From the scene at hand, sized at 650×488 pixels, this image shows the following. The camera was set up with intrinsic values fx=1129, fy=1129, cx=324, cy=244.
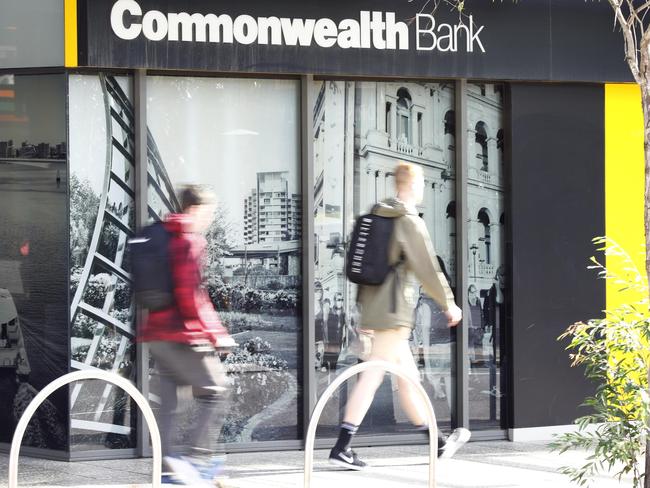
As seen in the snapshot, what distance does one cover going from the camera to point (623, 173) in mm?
9641

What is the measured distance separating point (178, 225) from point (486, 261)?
3.98 m

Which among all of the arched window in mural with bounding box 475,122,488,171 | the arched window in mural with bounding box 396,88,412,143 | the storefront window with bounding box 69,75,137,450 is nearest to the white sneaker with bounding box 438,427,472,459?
the storefront window with bounding box 69,75,137,450

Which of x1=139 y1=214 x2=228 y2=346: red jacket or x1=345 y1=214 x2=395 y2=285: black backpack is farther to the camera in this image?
x1=345 y1=214 x2=395 y2=285: black backpack

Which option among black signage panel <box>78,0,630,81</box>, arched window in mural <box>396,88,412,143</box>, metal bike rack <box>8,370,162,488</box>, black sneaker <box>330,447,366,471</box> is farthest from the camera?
arched window in mural <box>396,88,412,143</box>

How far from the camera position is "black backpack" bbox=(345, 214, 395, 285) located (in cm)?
721

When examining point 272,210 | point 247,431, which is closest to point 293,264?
point 272,210

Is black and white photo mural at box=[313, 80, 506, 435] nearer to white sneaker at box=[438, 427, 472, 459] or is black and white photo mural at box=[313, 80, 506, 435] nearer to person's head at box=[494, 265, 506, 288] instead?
person's head at box=[494, 265, 506, 288]

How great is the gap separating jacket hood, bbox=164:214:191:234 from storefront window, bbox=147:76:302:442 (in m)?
2.82

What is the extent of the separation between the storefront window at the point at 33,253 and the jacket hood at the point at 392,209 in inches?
104

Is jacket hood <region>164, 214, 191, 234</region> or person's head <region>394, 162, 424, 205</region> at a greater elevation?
person's head <region>394, 162, 424, 205</region>

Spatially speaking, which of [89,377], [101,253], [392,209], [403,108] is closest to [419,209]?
[403,108]

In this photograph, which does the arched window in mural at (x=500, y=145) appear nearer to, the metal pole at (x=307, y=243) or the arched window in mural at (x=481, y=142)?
the arched window in mural at (x=481, y=142)

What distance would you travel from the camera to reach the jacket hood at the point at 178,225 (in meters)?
6.17

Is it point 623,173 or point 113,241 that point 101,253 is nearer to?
point 113,241
